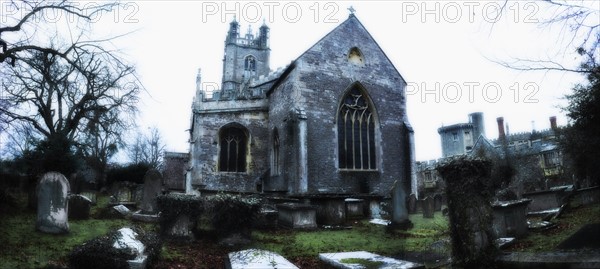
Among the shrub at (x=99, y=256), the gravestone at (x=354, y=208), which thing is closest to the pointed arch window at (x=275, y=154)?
the gravestone at (x=354, y=208)

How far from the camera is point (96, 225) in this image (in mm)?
8875

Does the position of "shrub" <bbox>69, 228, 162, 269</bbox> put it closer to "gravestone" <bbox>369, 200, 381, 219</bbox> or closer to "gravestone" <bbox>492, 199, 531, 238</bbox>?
"gravestone" <bbox>492, 199, 531, 238</bbox>

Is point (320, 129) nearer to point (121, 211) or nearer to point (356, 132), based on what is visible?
point (356, 132)

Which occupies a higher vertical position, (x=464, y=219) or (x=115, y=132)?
(x=115, y=132)

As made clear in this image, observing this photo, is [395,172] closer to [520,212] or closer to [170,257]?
[520,212]

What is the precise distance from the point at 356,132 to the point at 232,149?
616cm

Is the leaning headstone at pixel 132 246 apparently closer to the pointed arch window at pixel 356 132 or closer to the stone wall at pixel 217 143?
the stone wall at pixel 217 143

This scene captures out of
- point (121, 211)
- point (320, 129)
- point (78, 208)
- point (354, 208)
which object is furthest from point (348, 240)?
point (320, 129)

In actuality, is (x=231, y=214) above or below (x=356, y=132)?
below

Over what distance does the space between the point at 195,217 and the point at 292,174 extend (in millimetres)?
7361

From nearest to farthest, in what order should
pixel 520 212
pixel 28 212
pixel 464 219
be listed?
pixel 464 219 → pixel 520 212 → pixel 28 212

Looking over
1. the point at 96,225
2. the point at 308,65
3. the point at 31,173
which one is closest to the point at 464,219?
the point at 96,225

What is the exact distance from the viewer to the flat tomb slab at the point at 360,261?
504 centimetres

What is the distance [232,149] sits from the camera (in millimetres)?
18188
